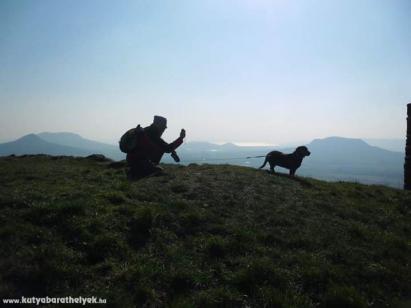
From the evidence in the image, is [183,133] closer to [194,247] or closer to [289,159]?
[289,159]

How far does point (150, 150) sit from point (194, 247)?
11.0 m

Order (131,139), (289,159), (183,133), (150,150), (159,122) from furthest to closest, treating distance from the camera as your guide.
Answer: (289,159)
(183,133)
(159,122)
(150,150)
(131,139)

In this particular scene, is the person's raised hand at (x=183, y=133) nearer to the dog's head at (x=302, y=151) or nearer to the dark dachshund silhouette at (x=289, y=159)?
the dark dachshund silhouette at (x=289, y=159)

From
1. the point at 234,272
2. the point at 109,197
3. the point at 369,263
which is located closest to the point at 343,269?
Answer: the point at 369,263

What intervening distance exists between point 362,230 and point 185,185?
7409mm

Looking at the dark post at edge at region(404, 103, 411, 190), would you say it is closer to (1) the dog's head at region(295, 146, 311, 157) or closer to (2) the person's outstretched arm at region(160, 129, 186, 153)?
(1) the dog's head at region(295, 146, 311, 157)

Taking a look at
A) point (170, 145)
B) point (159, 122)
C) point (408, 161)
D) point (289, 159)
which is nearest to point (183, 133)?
point (170, 145)

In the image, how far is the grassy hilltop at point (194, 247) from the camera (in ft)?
25.4

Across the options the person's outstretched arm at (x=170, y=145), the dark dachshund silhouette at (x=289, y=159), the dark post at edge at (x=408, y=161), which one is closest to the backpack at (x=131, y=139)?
the person's outstretched arm at (x=170, y=145)

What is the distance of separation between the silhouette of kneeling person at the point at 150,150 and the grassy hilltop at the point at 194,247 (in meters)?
3.57

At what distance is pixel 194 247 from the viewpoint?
32.4 feet

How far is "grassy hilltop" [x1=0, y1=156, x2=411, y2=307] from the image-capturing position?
774cm

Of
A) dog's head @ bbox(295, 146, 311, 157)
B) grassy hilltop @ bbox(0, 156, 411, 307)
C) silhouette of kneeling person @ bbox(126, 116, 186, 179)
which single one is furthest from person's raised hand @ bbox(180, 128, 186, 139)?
dog's head @ bbox(295, 146, 311, 157)

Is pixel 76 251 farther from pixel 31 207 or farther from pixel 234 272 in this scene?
pixel 234 272
